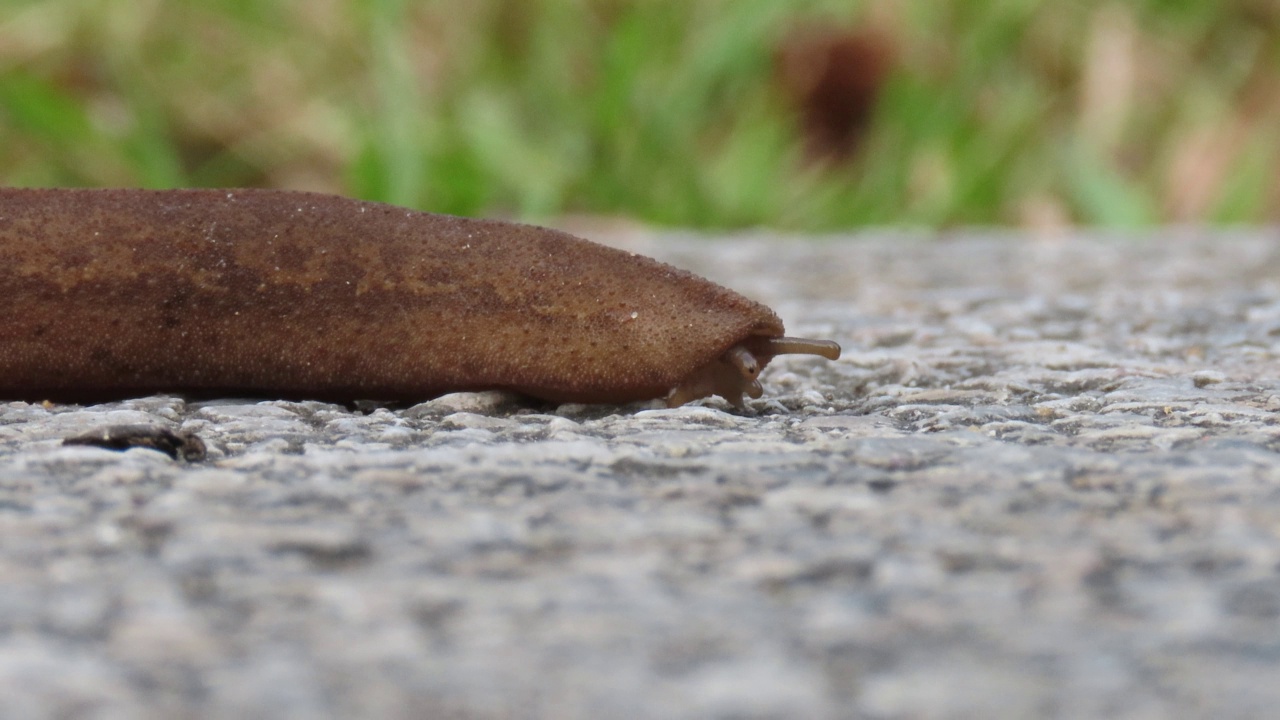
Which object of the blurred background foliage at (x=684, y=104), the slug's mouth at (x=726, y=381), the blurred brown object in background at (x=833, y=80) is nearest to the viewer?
the slug's mouth at (x=726, y=381)

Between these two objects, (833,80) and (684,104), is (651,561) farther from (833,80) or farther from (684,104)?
(833,80)

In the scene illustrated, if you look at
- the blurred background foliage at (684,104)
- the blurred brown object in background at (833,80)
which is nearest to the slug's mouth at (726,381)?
the blurred background foliage at (684,104)

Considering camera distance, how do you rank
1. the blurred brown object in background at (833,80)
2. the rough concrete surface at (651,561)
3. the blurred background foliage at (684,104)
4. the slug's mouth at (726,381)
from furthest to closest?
the blurred brown object in background at (833,80) → the blurred background foliage at (684,104) → the slug's mouth at (726,381) → the rough concrete surface at (651,561)

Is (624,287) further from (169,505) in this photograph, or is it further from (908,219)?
(908,219)

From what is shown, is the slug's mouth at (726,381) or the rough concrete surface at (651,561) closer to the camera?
the rough concrete surface at (651,561)

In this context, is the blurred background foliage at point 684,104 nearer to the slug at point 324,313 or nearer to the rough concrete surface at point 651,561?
the slug at point 324,313

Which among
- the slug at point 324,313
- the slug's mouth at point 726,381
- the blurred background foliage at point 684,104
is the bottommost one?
the slug's mouth at point 726,381

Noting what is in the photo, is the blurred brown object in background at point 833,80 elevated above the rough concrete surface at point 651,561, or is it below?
above

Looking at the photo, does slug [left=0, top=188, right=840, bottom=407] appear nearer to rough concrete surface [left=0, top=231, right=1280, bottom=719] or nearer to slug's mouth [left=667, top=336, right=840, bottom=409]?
slug's mouth [left=667, top=336, right=840, bottom=409]

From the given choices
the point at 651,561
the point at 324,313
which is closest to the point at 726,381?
the point at 324,313
